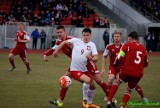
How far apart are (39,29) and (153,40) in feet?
36.2

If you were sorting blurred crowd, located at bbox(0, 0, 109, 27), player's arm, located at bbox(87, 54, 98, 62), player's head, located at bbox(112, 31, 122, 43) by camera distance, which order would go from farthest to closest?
blurred crowd, located at bbox(0, 0, 109, 27)
player's head, located at bbox(112, 31, 122, 43)
player's arm, located at bbox(87, 54, 98, 62)

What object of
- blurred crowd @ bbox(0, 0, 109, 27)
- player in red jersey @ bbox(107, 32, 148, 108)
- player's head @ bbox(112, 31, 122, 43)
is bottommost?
blurred crowd @ bbox(0, 0, 109, 27)

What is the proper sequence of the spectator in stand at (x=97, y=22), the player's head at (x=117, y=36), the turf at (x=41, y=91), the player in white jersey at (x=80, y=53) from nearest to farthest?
the player in white jersey at (x=80, y=53) → the turf at (x=41, y=91) → the player's head at (x=117, y=36) → the spectator in stand at (x=97, y=22)

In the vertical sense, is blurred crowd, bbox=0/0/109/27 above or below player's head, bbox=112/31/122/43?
below

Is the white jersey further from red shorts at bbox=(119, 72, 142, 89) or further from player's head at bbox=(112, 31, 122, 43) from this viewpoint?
player's head at bbox=(112, 31, 122, 43)

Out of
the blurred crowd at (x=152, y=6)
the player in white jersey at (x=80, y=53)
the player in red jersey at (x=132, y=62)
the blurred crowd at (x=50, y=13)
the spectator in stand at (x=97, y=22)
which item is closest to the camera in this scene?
the player in red jersey at (x=132, y=62)

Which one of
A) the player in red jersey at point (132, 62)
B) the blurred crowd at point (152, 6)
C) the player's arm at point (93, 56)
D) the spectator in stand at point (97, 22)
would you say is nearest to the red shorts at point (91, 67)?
the player's arm at point (93, 56)

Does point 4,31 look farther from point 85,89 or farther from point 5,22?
point 85,89

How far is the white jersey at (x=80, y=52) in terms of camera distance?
12.1m

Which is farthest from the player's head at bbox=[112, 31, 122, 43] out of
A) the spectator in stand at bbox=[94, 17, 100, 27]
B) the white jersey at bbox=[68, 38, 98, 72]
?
the spectator in stand at bbox=[94, 17, 100, 27]

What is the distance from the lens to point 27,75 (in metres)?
20.8

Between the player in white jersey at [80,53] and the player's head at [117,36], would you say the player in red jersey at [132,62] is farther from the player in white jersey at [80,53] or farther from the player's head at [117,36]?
the player's head at [117,36]

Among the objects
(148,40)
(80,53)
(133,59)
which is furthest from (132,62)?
(148,40)

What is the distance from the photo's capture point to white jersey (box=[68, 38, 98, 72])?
39.7 feet
